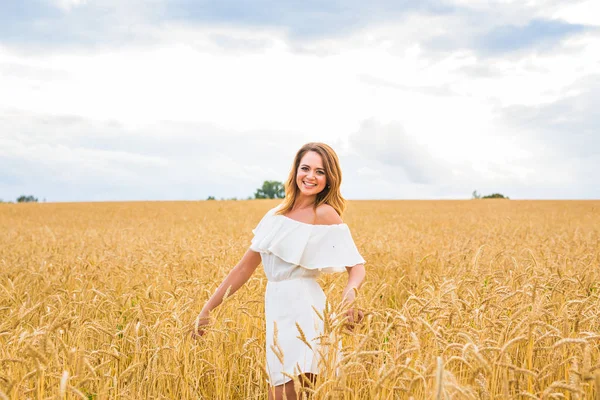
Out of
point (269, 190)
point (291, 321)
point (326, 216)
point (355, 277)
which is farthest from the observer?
point (269, 190)

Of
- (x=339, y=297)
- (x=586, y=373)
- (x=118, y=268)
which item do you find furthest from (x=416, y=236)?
(x=586, y=373)

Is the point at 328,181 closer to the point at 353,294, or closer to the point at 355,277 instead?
the point at 355,277

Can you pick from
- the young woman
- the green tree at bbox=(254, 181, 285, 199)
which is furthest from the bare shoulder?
the green tree at bbox=(254, 181, 285, 199)

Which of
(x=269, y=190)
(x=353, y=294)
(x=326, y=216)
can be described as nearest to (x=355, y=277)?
(x=353, y=294)

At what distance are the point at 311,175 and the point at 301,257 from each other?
0.53 meters

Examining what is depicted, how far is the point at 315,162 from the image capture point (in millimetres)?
3049

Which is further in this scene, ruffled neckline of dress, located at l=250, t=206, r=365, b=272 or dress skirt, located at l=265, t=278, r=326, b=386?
ruffled neckline of dress, located at l=250, t=206, r=365, b=272

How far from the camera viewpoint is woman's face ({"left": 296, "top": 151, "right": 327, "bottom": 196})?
3.03 metres

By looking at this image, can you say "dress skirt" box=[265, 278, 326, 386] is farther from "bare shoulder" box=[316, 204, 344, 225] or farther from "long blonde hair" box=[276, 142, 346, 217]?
"long blonde hair" box=[276, 142, 346, 217]

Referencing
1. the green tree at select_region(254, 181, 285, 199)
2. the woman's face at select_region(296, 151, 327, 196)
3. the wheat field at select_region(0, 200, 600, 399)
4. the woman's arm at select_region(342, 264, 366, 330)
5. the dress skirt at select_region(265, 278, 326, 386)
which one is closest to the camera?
the wheat field at select_region(0, 200, 600, 399)

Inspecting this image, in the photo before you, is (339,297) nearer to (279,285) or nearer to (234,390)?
(234,390)

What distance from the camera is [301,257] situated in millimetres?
2922

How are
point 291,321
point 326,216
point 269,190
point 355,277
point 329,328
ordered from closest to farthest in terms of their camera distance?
point 329,328 → point 291,321 → point 355,277 → point 326,216 → point 269,190

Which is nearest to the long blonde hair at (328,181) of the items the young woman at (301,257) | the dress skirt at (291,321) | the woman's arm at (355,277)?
the young woman at (301,257)
